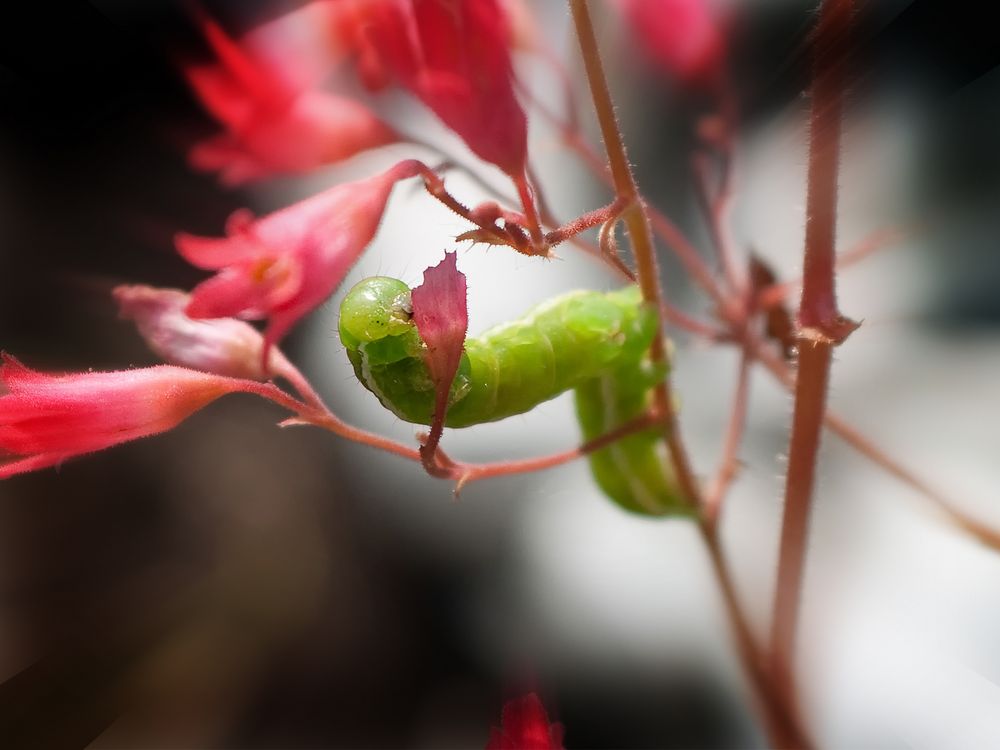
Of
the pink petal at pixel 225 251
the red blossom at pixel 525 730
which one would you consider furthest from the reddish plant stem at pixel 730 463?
the pink petal at pixel 225 251

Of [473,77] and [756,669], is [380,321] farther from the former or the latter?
[756,669]

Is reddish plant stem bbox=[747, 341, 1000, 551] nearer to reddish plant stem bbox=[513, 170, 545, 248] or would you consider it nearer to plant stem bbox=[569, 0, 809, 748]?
plant stem bbox=[569, 0, 809, 748]

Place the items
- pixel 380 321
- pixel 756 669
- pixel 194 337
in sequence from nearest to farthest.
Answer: pixel 380 321, pixel 194 337, pixel 756 669

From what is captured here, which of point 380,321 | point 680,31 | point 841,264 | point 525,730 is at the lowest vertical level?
point 525,730

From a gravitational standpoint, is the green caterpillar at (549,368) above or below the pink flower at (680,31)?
below

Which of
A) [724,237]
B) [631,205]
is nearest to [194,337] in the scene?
[631,205]

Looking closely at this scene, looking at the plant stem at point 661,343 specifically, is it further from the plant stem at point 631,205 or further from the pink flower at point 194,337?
the pink flower at point 194,337
